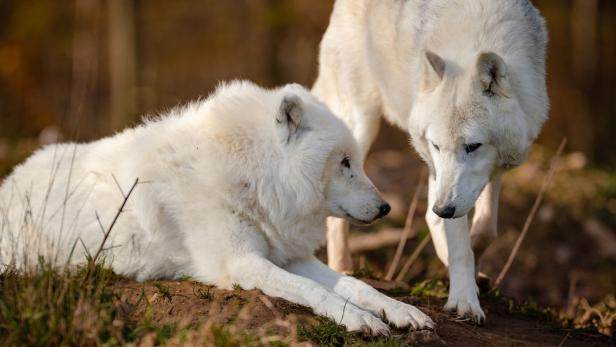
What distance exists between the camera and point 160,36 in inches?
794

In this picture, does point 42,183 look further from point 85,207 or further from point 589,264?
point 589,264

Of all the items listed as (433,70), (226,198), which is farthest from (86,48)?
(433,70)

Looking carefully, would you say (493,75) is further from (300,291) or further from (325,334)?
(325,334)

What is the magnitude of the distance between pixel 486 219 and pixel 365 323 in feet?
5.91

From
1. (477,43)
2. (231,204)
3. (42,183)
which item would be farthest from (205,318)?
(477,43)

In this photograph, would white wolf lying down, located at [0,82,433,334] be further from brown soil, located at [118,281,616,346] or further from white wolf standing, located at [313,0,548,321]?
white wolf standing, located at [313,0,548,321]

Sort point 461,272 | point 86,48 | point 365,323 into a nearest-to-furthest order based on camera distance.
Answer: point 365,323, point 461,272, point 86,48

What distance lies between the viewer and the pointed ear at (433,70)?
4113 mm

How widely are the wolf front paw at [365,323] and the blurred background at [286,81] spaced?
6.83 feet

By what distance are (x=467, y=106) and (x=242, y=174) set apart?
1.28 metres

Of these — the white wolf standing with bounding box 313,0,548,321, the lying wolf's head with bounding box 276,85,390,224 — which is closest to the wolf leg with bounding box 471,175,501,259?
the white wolf standing with bounding box 313,0,548,321

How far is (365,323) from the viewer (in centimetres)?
351

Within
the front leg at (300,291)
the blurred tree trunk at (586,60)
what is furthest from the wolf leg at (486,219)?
the blurred tree trunk at (586,60)

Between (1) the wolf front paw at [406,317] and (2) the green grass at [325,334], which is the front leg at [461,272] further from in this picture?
(2) the green grass at [325,334]
